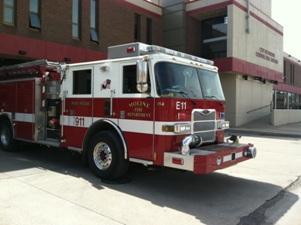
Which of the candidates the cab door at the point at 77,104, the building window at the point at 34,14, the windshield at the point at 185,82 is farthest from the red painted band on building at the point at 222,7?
the cab door at the point at 77,104

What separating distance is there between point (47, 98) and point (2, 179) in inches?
114

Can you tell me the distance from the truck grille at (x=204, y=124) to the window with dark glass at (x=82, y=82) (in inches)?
101

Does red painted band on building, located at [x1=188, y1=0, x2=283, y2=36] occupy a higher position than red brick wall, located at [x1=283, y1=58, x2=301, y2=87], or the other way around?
red painted band on building, located at [x1=188, y1=0, x2=283, y2=36]

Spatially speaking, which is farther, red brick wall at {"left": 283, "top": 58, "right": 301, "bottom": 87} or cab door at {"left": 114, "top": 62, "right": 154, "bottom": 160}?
red brick wall at {"left": 283, "top": 58, "right": 301, "bottom": 87}

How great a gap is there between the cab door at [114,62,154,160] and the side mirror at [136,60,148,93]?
170 mm

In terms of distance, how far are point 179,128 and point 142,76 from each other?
3.85 ft

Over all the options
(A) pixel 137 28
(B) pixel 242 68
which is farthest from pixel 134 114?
(B) pixel 242 68

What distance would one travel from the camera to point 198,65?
26.8ft

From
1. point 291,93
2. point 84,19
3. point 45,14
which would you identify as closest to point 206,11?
point 84,19

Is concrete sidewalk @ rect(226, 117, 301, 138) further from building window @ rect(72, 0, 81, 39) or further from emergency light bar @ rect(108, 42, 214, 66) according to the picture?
emergency light bar @ rect(108, 42, 214, 66)

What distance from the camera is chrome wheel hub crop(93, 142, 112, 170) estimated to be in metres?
8.02

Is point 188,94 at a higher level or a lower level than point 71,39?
lower

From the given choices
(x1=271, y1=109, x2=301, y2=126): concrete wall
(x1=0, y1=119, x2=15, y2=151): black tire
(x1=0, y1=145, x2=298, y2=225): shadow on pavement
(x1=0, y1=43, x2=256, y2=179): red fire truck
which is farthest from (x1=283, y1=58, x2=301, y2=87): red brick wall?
(x1=0, y1=43, x2=256, y2=179): red fire truck

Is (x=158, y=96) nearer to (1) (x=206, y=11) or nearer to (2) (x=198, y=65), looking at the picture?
(2) (x=198, y=65)
